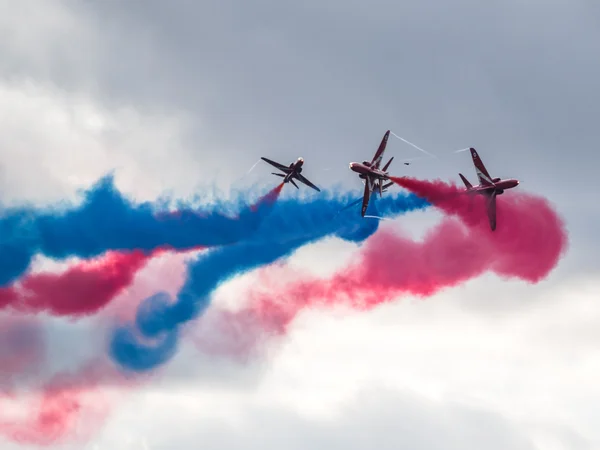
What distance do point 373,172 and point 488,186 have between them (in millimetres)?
9186

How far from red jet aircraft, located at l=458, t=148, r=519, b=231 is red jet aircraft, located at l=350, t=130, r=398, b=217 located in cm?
646

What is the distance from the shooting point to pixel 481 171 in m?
86.4

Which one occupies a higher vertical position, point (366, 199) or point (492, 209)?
point (366, 199)

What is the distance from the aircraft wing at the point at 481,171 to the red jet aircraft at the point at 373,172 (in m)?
6.58

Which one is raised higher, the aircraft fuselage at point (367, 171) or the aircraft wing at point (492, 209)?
the aircraft fuselage at point (367, 171)

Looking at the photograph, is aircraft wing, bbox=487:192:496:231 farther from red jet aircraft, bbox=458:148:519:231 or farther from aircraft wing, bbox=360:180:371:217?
aircraft wing, bbox=360:180:371:217

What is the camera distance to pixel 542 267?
8875cm

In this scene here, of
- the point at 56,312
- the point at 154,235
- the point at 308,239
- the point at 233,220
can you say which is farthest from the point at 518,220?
the point at 56,312

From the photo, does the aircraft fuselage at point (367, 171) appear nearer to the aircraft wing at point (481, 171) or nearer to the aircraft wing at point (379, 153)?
the aircraft wing at point (379, 153)

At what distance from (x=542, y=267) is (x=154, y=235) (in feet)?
104

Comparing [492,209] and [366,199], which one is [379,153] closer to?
[366,199]

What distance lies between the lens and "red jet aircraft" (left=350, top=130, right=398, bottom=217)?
8669cm

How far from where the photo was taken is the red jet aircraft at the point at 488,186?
85562 millimetres

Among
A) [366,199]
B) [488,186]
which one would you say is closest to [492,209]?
[488,186]
